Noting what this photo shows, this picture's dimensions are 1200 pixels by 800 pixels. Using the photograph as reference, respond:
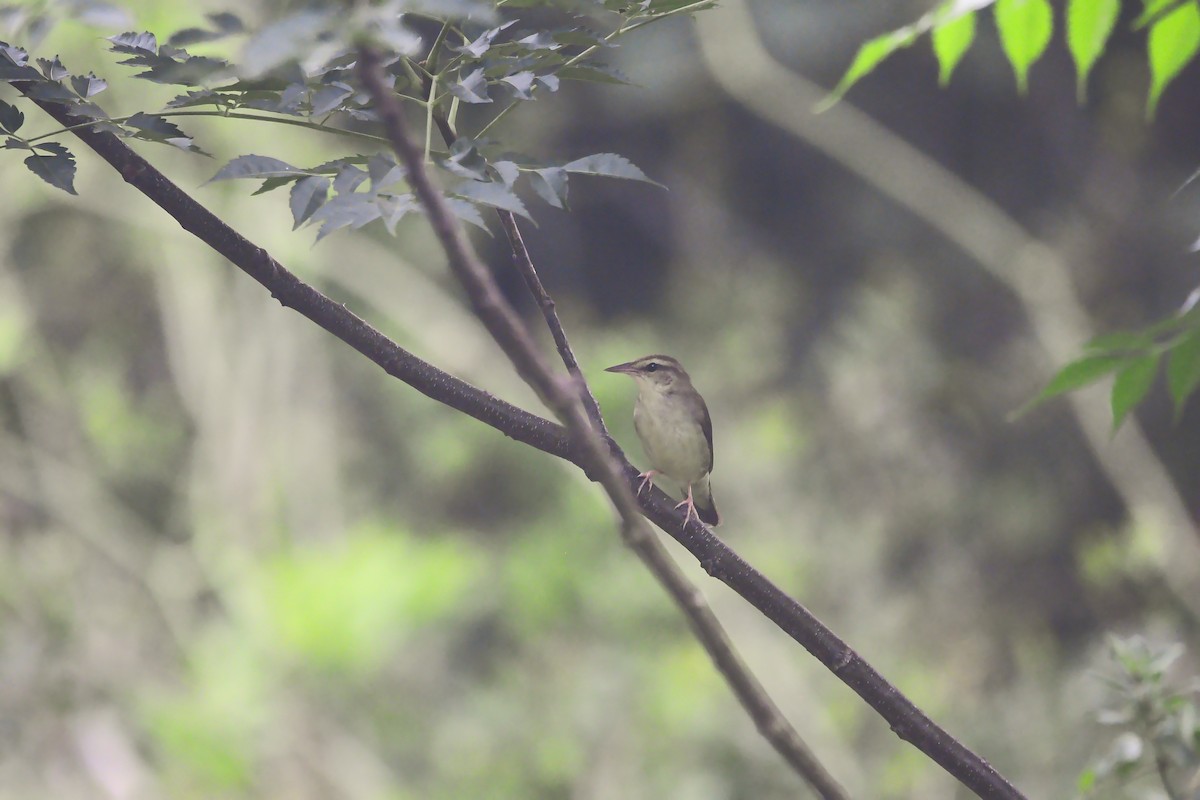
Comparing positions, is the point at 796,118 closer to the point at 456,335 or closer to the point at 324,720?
the point at 456,335

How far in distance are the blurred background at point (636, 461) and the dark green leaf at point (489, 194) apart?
3.19 metres

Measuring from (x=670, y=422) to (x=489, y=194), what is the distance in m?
1.89

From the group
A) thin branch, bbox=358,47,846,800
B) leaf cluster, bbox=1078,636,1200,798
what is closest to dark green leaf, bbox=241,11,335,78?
thin branch, bbox=358,47,846,800

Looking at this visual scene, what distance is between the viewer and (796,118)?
567 cm

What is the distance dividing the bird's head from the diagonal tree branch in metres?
1.75

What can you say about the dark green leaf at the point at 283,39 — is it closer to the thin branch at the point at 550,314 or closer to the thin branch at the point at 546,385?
the thin branch at the point at 546,385

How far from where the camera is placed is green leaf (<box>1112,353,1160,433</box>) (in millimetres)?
915

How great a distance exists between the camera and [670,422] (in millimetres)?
2721

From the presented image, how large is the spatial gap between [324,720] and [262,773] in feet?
0.99

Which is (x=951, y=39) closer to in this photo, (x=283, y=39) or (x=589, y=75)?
(x=589, y=75)

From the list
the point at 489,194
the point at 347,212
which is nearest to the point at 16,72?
the point at 347,212

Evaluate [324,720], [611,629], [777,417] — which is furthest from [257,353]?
[777,417]

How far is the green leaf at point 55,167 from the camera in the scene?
1021 millimetres

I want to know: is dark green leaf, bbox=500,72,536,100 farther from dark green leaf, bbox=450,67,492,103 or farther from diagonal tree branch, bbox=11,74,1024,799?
diagonal tree branch, bbox=11,74,1024,799
